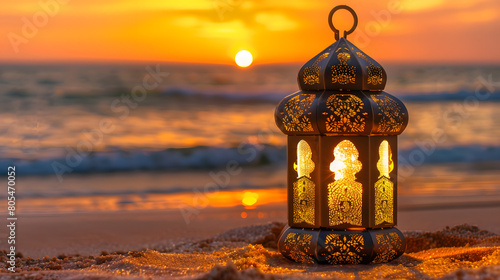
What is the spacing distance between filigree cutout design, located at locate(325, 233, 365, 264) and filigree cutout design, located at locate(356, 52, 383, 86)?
0.95 m

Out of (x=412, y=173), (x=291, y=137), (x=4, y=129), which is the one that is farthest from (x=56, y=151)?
(x=291, y=137)

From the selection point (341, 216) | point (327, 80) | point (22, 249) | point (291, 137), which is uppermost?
point (327, 80)

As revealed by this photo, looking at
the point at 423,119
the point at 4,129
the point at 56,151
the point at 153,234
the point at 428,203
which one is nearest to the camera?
the point at 153,234

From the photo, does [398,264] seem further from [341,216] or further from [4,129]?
[4,129]

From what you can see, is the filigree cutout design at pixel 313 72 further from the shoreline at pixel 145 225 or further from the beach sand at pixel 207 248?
the shoreline at pixel 145 225

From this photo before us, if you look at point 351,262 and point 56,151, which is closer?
point 351,262

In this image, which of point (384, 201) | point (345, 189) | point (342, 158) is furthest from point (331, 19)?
point (384, 201)

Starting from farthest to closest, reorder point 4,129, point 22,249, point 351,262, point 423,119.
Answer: point 423,119
point 4,129
point 22,249
point 351,262

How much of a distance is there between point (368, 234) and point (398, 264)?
29 cm

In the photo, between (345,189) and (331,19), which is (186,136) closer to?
(331,19)

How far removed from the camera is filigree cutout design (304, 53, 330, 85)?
4352 millimetres

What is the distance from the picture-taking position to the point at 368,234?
13.9 ft

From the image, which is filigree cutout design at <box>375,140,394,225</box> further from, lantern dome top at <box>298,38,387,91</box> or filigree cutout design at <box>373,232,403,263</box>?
lantern dome top at <box>298,38,387,91</box>

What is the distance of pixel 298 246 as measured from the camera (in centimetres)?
434
